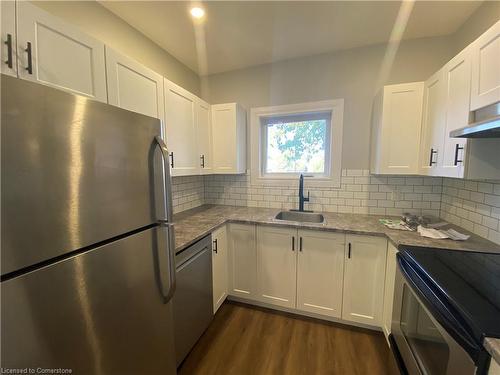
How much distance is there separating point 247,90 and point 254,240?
1.82 metres

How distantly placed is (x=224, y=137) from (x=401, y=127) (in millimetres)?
1745

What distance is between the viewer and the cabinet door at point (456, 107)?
1.30 meters

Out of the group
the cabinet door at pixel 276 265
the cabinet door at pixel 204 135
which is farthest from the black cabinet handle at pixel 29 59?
the cabinet door at pixel 276 265

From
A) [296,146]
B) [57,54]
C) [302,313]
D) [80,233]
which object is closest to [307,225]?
[302,313]

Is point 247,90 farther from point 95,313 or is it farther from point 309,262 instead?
point 95,313

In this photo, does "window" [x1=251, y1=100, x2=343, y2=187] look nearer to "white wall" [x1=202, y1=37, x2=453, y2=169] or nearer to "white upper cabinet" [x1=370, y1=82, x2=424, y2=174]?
"white wall" [x1=202, y1=37, x2=453, y2=169]

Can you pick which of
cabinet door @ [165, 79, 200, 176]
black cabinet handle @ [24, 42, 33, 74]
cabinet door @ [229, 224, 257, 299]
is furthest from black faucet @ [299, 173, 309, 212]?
black cabinet handle @ [24, 42, 33, 74]

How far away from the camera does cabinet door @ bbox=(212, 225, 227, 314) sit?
192 cm

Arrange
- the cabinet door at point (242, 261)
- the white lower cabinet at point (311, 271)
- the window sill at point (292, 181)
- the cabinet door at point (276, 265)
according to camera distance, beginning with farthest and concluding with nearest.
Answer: the window sill at point (292, 181)
the cabinet door at point (242, 261)
the cabinet door at point (276, 265)
the white lower cabinet at point (311, 271)

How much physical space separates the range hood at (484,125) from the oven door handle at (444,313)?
735mm

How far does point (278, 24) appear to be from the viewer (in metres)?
1.80

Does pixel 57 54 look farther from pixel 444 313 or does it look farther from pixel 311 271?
pixel 311 271

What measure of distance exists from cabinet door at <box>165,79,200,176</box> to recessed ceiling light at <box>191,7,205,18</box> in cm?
55

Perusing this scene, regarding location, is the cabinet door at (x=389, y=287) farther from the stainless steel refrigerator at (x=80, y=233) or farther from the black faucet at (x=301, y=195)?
the stainless steel refrigerator at (x=80, y=233)
